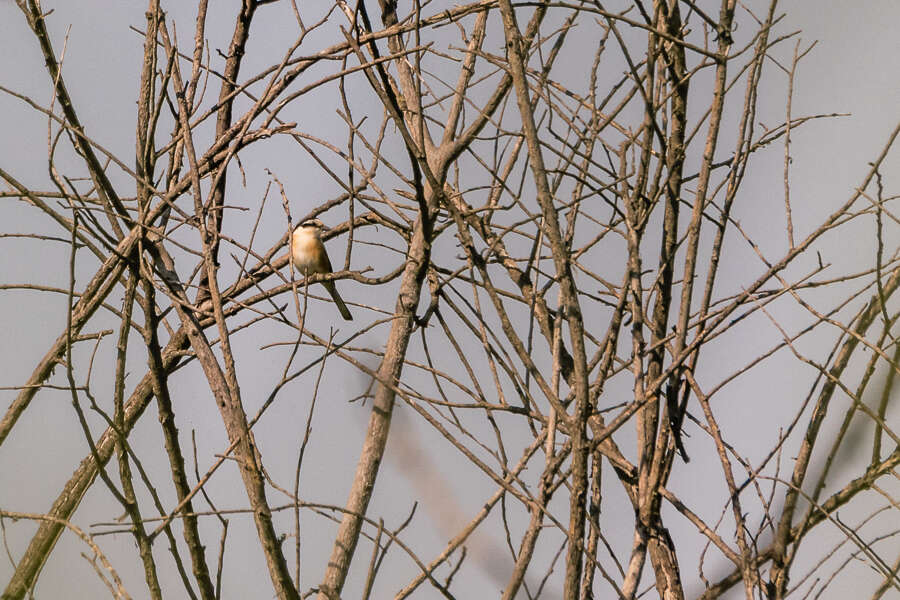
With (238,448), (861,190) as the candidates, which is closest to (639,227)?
(861,190)

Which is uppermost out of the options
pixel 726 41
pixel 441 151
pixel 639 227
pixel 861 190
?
pixel 441 151

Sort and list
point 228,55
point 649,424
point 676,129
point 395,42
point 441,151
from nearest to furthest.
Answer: point 649,424 → point 676,129 → point 441,151 → point 395,42 → point 228,55

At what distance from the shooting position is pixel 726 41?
1.82 m

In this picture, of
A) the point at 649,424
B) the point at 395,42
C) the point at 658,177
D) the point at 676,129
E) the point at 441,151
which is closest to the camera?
the point at 649,424

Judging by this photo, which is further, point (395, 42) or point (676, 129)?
point (395, 42)

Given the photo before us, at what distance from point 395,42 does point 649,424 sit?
1.32 metres

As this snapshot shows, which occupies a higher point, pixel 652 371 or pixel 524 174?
pixel 524 174

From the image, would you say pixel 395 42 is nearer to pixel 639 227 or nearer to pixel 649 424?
pixel 639 227

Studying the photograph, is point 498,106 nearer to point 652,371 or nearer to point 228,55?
point 652,371

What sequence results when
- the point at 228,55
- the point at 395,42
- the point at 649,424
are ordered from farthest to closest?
the point at 228,55 < the point at 395,42 < the point at 649,424

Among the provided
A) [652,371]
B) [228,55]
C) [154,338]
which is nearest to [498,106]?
[652,371]

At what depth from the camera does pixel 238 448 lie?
1884 mm

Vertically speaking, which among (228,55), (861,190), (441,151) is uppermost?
(228,55)

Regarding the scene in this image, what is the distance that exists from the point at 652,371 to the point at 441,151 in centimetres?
81
